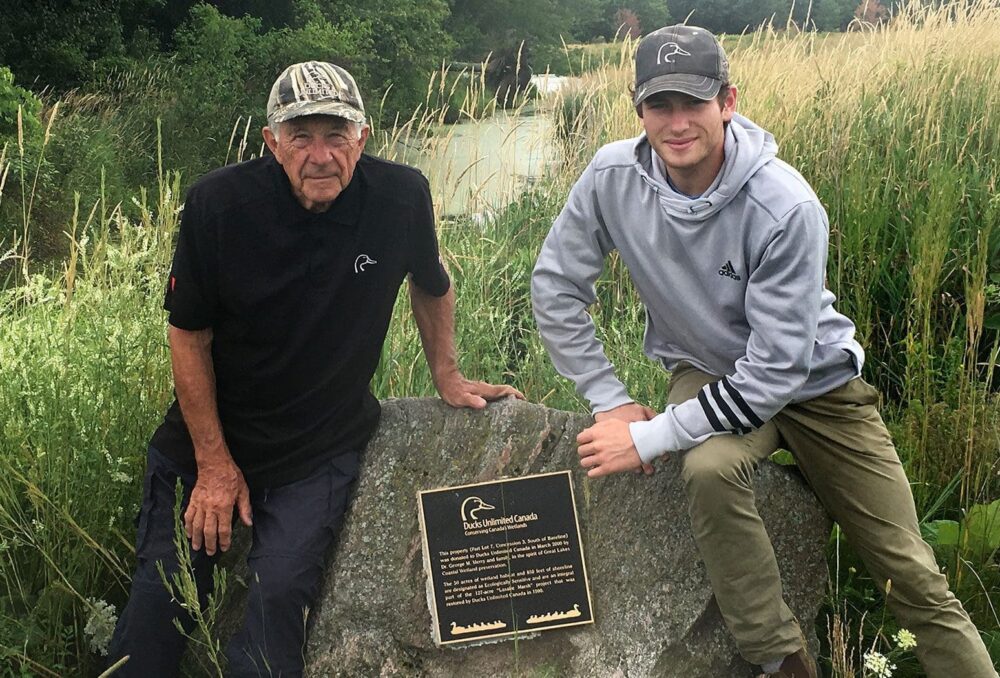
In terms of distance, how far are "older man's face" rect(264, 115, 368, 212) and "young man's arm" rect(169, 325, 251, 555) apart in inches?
20.1

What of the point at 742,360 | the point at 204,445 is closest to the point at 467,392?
the point at 204,445

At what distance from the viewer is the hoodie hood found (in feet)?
7.93

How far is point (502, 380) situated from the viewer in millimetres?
4133

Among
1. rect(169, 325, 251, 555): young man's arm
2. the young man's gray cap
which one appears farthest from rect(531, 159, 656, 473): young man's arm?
rect(169, 325, 251, 555): young man's arm

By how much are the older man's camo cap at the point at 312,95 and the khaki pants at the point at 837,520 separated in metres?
1.29

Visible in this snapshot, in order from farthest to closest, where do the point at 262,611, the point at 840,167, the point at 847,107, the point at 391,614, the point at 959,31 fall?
the point at 959,31 < the point at 847,107 < the point at 840,167 < the point at 391,614 < the point at 262,611

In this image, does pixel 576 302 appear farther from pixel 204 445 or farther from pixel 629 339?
pixel 629 339

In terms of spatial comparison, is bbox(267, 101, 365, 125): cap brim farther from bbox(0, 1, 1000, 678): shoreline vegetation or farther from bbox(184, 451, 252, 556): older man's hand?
bbox(184, 451, 252, 556): older man's hand

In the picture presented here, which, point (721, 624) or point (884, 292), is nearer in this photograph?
point (721, 624)

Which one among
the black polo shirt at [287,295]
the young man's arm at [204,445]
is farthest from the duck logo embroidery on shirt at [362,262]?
the young man's arm at [204,445]

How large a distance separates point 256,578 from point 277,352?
62cm

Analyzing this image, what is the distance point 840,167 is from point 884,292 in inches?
35.3

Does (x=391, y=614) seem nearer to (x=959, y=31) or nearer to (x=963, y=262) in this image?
(x=963, y=262)

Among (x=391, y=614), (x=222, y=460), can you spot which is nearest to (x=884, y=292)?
(x=391, y=614)
